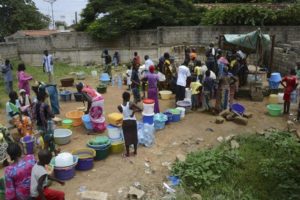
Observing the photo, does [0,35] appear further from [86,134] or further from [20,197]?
[20,197]

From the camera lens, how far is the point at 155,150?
7805 millimetres

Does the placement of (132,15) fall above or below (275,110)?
above

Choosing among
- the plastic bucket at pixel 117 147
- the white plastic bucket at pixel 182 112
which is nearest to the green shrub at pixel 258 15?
the white plastic bucket at pixel 182 112

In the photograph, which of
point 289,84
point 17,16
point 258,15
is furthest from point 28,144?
point 17,16

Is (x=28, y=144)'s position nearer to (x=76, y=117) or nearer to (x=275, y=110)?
(x=76, y=117)

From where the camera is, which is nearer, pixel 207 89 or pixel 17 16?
pixel 207 89

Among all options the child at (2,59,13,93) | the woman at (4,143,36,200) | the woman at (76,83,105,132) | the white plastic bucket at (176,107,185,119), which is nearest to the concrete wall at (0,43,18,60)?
the child at (2,59,13,93)

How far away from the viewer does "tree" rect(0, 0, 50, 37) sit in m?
31.3

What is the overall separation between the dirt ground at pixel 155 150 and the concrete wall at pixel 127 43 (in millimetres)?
8223

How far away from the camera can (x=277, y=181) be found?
6078mm

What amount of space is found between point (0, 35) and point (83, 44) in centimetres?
1668

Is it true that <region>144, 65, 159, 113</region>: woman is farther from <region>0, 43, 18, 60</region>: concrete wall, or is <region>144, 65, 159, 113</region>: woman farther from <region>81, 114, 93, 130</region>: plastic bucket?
<region>0, 43, 18, 60</region>: concrete wall

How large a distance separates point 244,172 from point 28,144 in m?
4.96

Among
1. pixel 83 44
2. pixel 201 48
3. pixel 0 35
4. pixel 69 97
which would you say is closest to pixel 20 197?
pixel 69 97
